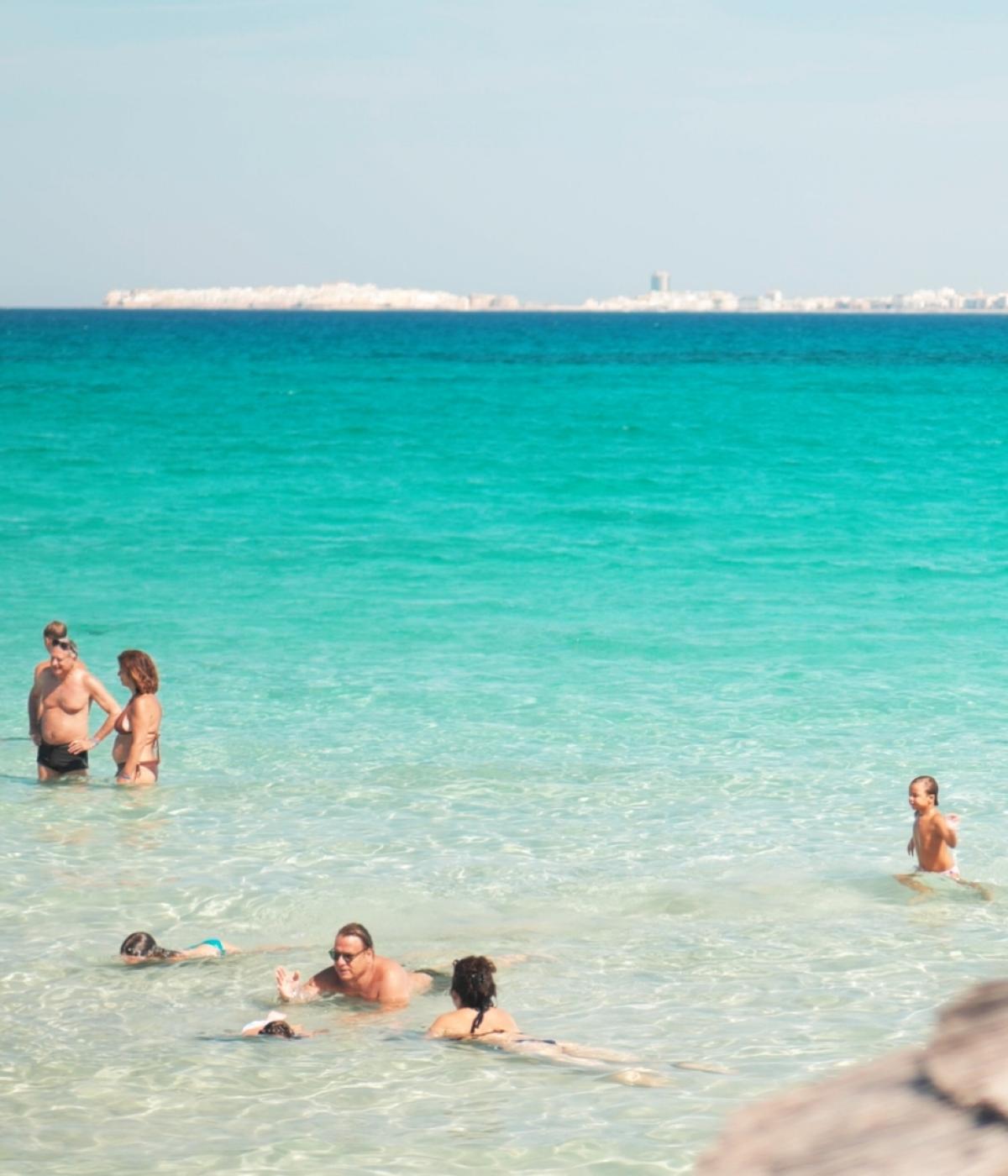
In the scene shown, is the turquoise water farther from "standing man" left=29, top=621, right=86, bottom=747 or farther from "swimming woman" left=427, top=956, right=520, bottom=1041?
"standing man" left=29, top=621, right=86, bottom=747

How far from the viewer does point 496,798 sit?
1268 centimetres

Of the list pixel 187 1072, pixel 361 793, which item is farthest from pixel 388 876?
pixel 187 1072

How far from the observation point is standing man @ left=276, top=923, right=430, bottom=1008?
28.5ft

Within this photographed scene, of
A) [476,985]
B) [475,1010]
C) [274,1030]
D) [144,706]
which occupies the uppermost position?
[144,706]

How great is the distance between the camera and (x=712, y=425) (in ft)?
154

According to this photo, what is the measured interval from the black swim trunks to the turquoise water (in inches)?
8.6

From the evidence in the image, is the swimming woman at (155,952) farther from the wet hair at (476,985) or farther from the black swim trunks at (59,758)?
the black swim trunks at (59,758)

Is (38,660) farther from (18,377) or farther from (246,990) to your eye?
(18,377)

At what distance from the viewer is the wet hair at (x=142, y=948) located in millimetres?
9242

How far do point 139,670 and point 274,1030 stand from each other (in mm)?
4955

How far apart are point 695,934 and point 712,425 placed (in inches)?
1498

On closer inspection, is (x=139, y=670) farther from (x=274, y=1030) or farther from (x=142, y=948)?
(x=274, y=1030)

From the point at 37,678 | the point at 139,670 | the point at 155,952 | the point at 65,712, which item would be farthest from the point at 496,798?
the point at 155,952

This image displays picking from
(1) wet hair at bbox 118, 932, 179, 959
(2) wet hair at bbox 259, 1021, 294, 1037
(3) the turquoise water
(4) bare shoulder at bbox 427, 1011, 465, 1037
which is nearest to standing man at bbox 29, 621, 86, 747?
(3) the turquoise water
